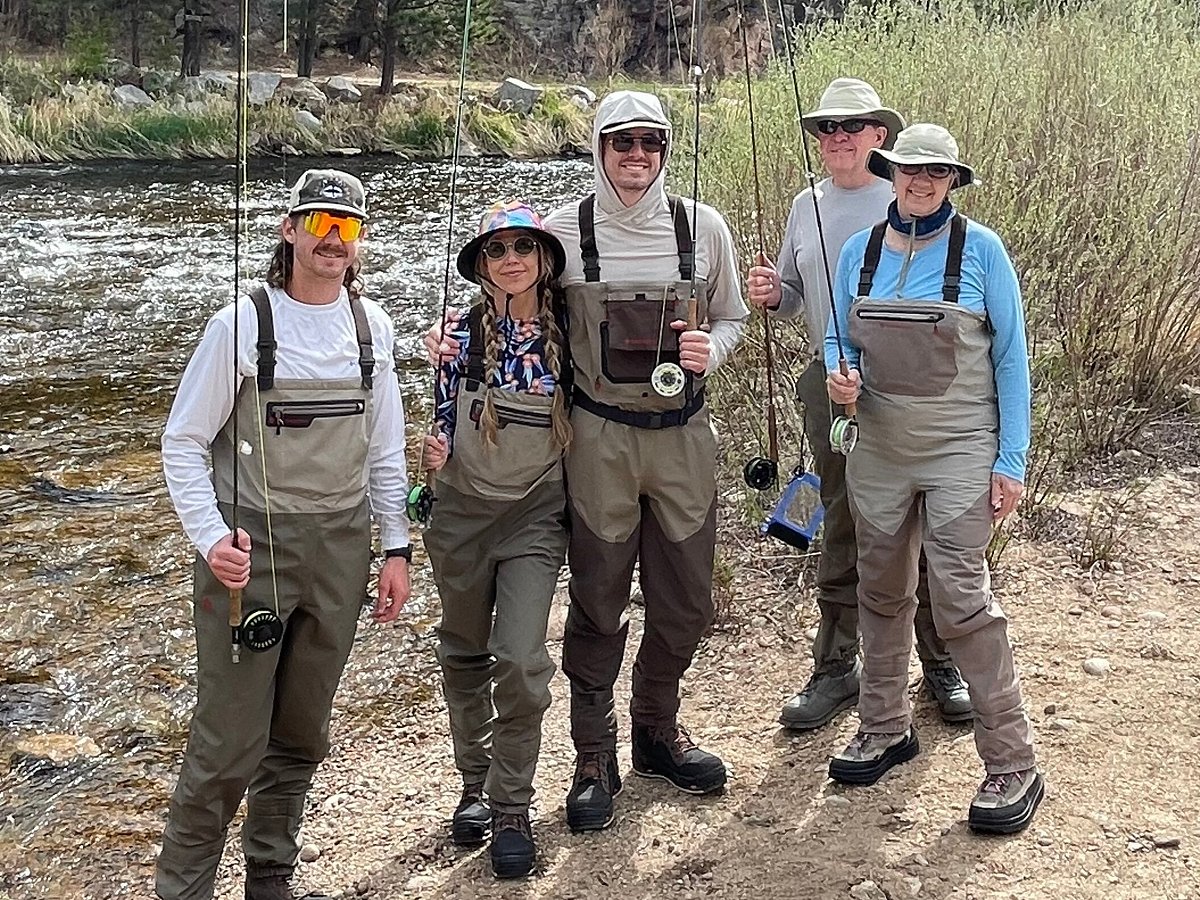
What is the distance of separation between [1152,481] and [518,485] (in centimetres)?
397

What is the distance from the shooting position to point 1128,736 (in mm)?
4168

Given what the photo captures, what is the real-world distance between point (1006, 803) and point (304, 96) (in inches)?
1092

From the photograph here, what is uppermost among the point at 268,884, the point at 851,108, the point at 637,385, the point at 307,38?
the point at 307,38

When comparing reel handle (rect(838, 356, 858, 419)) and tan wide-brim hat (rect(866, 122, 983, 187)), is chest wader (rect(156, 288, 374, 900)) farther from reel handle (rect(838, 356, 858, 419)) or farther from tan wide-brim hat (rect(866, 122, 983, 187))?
tan wide-brim hat (rect(866, 122, 983, 187))

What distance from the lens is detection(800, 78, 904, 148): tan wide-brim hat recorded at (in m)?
4.11

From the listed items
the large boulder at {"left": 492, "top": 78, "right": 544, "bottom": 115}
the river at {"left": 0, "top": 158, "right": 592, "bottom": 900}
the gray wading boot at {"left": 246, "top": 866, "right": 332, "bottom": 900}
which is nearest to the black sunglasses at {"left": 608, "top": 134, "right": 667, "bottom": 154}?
the gray wading boot at {"left": 246, "top": 866, "right": 332, "bottom": 900}

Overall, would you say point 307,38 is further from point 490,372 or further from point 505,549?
point 505,549

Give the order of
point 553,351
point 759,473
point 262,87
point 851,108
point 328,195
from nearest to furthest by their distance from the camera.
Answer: point 328,195
point 553,351
point 851,108
point 759,473
point 262,87

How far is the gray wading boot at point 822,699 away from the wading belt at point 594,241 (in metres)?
1.62

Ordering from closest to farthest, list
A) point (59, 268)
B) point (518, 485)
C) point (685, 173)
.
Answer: point (518, 485) → point (685, 173) → point (59, 268)

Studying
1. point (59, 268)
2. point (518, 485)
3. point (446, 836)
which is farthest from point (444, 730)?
point (59, 268)

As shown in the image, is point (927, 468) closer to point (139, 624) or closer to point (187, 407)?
point (187, 407)

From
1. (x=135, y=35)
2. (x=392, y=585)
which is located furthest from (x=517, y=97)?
(x=392, y=585)

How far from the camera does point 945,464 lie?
363 centimetres
